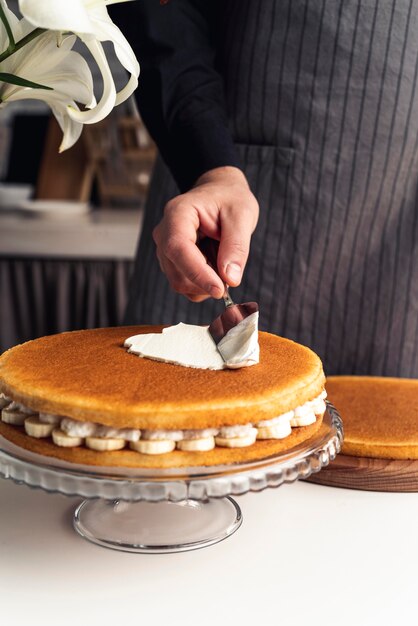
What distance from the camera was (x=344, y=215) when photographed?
4.08 ft

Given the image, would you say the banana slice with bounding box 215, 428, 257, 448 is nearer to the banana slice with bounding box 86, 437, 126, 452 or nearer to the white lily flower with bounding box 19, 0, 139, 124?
the banana slice with bounding box 86, 437, 126, 452

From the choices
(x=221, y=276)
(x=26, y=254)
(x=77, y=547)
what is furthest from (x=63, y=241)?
(x=77, y=547)

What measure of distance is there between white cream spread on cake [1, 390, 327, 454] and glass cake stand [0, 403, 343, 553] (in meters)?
Answer: 0.02

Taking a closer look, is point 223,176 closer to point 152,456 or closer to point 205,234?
point 205,234

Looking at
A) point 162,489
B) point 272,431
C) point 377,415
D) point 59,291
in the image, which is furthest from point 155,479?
point 59,291

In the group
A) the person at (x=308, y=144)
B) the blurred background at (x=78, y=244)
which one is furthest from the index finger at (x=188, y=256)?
the blurred background at (x=78, y=244)

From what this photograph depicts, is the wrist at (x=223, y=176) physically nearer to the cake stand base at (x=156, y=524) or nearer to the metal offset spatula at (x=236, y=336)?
the metal offset spatula at (x=236, y=336)

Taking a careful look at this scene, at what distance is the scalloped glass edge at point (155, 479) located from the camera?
23.2 inches

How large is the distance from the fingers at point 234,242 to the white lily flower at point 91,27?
0.22 meters

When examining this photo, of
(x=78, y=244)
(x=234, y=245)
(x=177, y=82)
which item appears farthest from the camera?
(x=78, y=244)

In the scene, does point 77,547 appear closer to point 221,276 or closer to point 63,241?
point 221,276

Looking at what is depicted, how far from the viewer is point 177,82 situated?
3.89ft

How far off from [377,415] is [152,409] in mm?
367

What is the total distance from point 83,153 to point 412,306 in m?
1.83
